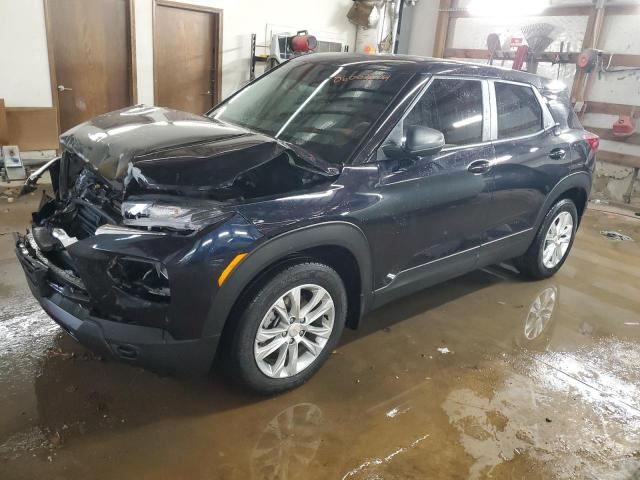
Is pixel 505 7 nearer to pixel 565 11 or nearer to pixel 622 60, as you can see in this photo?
pixel 565 11

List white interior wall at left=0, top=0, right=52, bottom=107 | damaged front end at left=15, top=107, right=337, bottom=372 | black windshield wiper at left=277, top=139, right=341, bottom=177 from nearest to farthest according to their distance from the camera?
damaged front end at left=15, top=107, right=337, bottom=372, black windshield wiper at left=277, top=139, right=341, bottom=177, white interior wall at left=0, top=0, right=52, bottom=107

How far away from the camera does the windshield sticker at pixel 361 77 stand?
2802 millimetres

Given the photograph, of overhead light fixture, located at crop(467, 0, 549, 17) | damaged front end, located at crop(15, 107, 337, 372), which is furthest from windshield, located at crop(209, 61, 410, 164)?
overhead light fixture, located at crop(467, 0, 549, 17)

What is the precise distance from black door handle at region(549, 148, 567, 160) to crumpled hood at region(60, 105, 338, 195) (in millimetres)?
2004

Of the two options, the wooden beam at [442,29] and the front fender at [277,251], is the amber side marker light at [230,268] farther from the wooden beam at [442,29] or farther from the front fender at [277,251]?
the wooden beam at [442,29]

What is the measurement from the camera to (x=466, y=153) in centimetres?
294

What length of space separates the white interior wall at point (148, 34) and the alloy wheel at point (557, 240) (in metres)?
5.77

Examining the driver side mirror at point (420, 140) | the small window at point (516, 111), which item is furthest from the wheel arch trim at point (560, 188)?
the driver side mirror at point (420, 140)

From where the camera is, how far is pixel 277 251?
7.07ft

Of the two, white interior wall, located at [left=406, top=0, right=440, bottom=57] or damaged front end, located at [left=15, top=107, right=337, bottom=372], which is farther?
white interior wall, located at [left=406, top=0, right=440, bottom=57]

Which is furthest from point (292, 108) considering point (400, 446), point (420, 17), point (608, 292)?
point (420, 17)

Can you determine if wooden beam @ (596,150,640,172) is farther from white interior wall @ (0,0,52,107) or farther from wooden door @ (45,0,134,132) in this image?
white interior wall @ (0,0,52,107)

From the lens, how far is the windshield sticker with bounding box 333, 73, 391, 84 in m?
2.80

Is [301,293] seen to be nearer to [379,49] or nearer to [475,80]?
[475,80]
